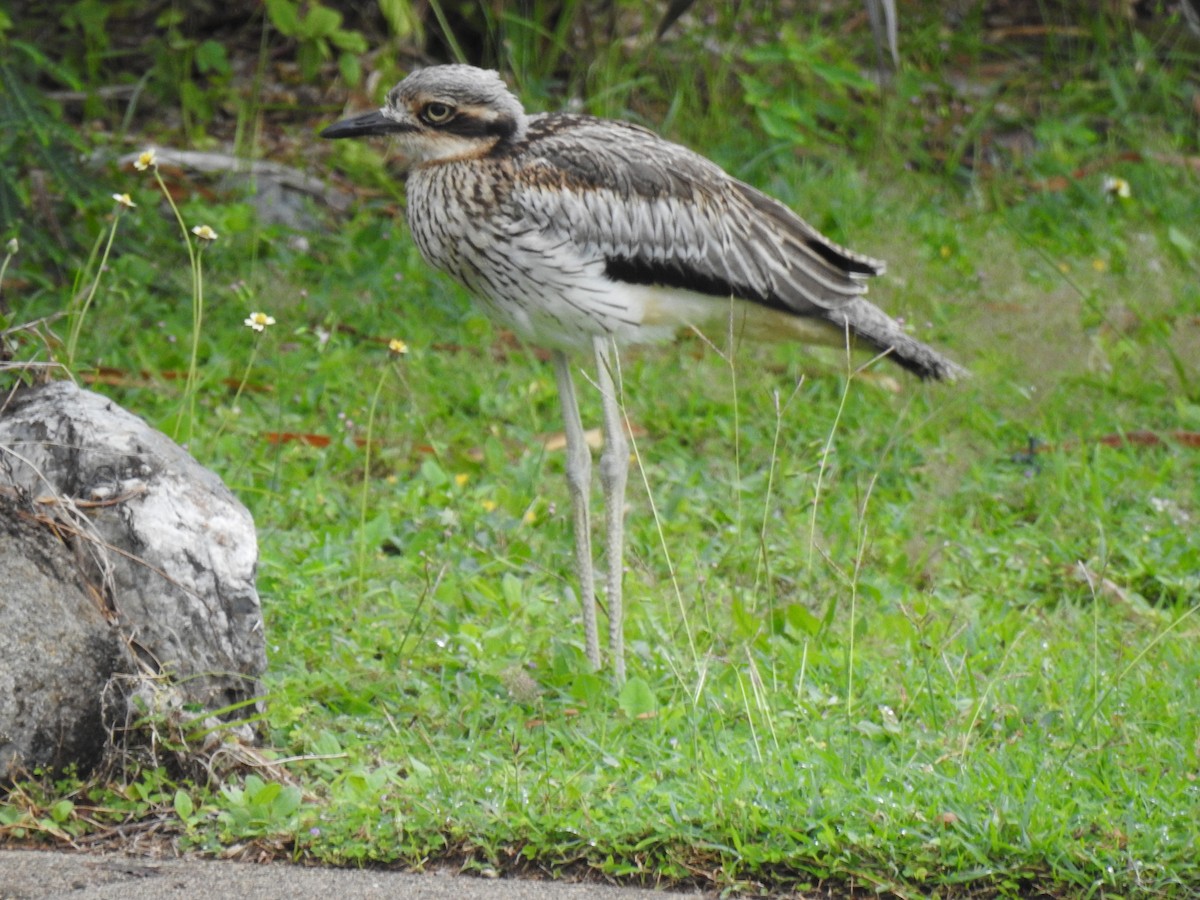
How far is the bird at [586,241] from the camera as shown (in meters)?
4.21

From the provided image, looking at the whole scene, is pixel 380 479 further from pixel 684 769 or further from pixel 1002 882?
pixel 1002 882

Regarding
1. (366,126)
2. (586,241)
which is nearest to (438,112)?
(366,126)

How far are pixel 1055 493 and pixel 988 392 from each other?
0.85 meters

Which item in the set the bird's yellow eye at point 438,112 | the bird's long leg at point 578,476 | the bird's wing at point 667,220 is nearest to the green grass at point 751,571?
the bird's long leg at point 578,476

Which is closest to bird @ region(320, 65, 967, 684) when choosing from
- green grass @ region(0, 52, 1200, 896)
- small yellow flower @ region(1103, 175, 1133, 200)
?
green grass @ region(0, 52, 1200, 896)

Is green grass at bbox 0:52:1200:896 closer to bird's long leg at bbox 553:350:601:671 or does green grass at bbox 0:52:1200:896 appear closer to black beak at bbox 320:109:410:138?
bird's long leg at bbox 553:350:601:671

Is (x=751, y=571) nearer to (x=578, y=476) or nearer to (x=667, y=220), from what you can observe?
(x=578, y=476)

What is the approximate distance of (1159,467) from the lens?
18.0ft

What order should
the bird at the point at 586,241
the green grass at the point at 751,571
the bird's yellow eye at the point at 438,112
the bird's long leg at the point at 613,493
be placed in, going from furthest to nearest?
the bird's yellow eye at the point at 438,112, the bird at the point at 586,241, the bird's long leg at the point at 613,493, the green grass at the point at 751,571

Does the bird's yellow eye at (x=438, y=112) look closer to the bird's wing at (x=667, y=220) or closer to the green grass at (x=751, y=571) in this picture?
the bird's wing at (x=667, y=220)

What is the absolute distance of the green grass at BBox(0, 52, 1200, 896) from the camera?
3.23 meters

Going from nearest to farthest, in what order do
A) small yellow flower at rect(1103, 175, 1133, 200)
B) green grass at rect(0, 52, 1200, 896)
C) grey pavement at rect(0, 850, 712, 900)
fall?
grey pavement at rect(0, 850, 712, 900) < green grass at rect(0, 52, 1200, 896) < small yellow flower at rect(1103, 175, 1133, 200)

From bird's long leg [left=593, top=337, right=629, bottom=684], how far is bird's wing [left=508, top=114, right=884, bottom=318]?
0.30 meters

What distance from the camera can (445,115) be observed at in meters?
4.32
